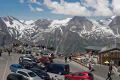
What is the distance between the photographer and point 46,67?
68375 millimetres

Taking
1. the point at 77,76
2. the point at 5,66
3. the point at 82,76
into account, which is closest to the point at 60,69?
the point at 77,76

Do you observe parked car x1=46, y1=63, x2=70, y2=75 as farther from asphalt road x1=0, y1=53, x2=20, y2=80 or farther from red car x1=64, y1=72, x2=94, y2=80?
red car x1=64, y1=72, x2=94, y2=80

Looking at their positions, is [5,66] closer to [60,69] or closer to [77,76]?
[60,69]

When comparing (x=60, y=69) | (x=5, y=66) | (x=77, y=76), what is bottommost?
(x=77, y=76)

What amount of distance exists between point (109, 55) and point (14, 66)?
7692 cm

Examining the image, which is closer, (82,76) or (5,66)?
(82,76)

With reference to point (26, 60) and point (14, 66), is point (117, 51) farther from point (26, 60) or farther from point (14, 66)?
point (14, 66)

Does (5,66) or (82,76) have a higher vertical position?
(5,66)

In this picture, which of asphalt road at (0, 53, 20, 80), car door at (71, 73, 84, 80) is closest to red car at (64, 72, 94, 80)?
car door at (71, 73, 84, 80)

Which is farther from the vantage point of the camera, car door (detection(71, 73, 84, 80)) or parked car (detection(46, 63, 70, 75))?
parked car (detection(46, 63, 70, 75))

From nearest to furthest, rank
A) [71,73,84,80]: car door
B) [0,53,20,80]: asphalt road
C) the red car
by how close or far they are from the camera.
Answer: the red car
[71,73,84,80]: car door
[0,53,20,80]: asphalt road

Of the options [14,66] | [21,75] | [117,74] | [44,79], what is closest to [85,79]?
[44,79]

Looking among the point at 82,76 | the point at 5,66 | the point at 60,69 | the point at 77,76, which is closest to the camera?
the point at 82,76

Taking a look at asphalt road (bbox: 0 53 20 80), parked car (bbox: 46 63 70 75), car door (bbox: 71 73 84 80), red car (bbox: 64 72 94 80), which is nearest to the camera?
red car (bbox: 64 72 94 80)
